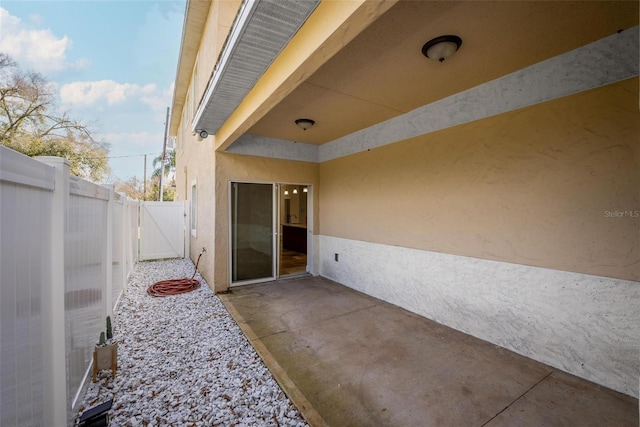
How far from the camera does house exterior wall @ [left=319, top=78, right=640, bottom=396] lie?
2.43 m

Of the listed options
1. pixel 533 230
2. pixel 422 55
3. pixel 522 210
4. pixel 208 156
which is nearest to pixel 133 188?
pixel 208 156

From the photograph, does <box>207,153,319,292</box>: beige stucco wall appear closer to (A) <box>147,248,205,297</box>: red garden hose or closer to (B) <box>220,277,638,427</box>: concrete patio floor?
(A) <box>147,248,205,297</box>: red garden hose

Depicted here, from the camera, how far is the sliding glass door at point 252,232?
552 centimetres

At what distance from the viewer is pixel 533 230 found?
9.69 ft

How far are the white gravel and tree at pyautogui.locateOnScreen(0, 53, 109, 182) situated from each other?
12.3 meters

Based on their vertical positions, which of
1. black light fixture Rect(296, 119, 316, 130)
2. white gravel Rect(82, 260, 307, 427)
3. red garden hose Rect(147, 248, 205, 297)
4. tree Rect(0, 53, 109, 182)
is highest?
tree Rect(0, 53, 109, 182)

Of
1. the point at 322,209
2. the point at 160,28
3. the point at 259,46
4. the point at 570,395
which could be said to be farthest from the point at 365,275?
the point at 160,28

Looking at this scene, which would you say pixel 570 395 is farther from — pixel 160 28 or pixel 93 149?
pixel 160 28

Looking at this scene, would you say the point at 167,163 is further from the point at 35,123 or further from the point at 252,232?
the point at 252,232

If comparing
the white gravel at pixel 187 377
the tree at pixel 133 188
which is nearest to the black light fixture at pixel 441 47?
the white gravel at pixel 187 377

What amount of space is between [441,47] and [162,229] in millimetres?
8567

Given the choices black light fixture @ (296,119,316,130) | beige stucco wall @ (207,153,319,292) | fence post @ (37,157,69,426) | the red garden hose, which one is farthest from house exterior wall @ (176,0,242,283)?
fence post @ (37,157,69,426)

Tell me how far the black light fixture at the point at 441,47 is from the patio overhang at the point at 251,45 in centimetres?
130

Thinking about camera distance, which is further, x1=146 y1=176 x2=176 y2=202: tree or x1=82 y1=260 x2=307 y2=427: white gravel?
x1=146 y1=176 x2=176 y2=202: tree
